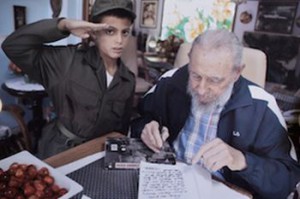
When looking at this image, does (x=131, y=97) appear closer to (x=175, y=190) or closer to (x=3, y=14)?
(x=175, y=190)

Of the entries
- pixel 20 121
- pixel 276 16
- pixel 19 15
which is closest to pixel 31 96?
pixel 20 121

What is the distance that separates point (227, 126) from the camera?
104 centimetres

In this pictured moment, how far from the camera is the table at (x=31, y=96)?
1603 millimetres

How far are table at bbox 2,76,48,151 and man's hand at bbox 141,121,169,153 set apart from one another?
2.87 feet

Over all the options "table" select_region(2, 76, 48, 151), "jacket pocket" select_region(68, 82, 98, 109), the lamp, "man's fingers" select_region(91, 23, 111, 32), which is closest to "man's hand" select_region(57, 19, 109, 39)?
"man's fingers" select_region(91, 23, 111, 32)

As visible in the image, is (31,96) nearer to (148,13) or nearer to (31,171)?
(148,13)

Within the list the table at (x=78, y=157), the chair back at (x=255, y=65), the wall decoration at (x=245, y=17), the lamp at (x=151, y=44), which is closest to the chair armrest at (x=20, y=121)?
the table at (x=78, y=157)

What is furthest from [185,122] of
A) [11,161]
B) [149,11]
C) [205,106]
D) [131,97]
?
[149,11]

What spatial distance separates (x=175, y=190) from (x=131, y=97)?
59 cm

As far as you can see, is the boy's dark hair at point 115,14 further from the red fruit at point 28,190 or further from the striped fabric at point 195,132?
the red fruit at point 28,190

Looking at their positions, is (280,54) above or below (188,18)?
below

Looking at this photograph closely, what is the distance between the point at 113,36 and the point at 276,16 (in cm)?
294

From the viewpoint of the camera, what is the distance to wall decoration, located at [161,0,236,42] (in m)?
2.04

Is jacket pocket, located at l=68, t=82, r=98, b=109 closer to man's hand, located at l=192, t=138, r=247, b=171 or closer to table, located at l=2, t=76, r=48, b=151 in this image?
man's hand, located at l=192, t=138, r=247, b=171
